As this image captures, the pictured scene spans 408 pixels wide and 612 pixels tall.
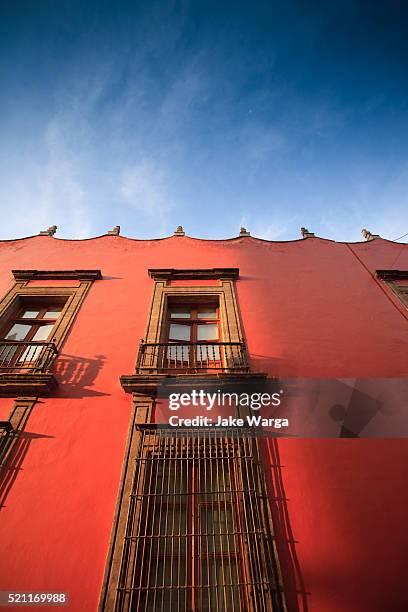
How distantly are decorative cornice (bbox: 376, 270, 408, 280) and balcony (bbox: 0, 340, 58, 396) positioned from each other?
723 centimetres

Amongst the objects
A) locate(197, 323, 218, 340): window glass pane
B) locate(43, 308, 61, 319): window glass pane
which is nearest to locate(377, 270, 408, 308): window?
locate(197, 323, 218, 340): window glass pane

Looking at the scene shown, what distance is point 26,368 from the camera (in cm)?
569

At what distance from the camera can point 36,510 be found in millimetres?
4098

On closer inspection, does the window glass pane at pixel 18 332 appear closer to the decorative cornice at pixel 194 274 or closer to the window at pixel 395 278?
the decorative cornice at pixel 194 274

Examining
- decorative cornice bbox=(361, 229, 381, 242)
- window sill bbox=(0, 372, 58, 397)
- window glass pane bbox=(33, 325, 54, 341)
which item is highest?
decorative cornice bbox=(361, 229, 381, 242)

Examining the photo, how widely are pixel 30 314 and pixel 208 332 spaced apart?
3950mm

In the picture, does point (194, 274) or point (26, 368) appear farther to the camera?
point (194, 274)

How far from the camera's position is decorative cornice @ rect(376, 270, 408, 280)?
8086 mm

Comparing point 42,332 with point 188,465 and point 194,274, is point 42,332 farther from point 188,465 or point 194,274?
point 188,465

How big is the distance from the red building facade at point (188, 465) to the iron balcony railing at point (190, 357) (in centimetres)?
4

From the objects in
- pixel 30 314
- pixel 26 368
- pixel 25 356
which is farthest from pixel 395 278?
pixel 30 314

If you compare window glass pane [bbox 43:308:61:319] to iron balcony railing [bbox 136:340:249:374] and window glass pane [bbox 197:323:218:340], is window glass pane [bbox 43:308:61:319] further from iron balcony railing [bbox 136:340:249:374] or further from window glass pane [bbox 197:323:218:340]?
window glass pane [bbox 197:323:218:340]

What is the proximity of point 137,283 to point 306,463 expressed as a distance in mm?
5228

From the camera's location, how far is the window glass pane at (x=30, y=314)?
294 inches
